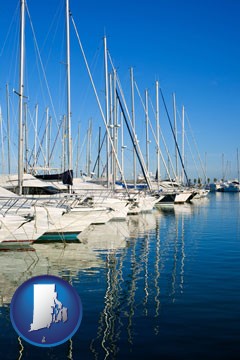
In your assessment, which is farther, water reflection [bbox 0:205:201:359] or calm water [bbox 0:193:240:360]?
water reflection [bbox 0:205:201:359]

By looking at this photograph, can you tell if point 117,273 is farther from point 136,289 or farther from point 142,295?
point 142,295

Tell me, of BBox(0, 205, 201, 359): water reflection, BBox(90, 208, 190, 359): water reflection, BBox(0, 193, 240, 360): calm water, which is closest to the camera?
BBox(0, 193, 240, 360): calm water

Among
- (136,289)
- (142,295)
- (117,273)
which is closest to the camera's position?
(142,295)

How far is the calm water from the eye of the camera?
7723 millimetres

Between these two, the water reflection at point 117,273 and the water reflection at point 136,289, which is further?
the water reflection at point 117,273

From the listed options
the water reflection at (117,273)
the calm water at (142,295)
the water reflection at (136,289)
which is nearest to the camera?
the calm water at (142,295)

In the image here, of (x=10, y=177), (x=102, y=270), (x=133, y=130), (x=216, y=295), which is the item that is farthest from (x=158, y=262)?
(x=133, y=130)

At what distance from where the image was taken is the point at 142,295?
36.8ft

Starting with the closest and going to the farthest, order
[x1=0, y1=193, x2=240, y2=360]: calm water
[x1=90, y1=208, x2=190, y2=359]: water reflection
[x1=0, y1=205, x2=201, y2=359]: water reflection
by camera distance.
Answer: [x1=0, y1=193, x2=240, y2=360]: calm water, [x1=90, y1=208, x2=190, y2=359]: water reflection, [x1=0, y1=205, x2=201, y2=359]: water reflection

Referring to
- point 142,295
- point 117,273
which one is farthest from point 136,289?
point 117,273

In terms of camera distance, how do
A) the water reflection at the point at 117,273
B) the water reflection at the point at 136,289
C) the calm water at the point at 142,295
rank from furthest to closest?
the water reflection at the point at 117,273 < the water reflection at the point at 136,289 < the calm water at the point at 142,295

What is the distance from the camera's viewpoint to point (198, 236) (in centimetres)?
2439

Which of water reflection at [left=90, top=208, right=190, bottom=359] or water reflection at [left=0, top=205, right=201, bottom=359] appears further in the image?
water reflection at [left=0, top=205, right=201, bottom=359]

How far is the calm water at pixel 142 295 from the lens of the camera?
7.72 meters
